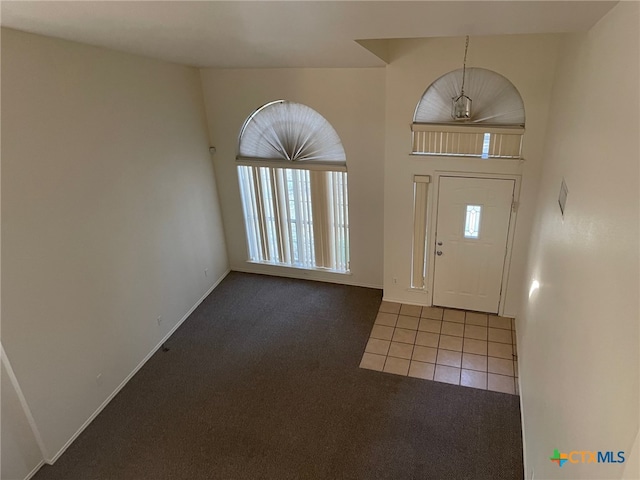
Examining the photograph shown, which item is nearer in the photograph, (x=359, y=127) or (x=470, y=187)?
(x=470, y=187)

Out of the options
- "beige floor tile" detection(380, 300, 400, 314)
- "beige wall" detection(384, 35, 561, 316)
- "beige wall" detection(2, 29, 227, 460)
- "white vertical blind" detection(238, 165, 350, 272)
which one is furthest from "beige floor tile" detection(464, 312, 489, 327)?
"beige wall" detection(2, 29, 227, 460)

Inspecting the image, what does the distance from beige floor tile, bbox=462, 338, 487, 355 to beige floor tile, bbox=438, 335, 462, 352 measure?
5cm

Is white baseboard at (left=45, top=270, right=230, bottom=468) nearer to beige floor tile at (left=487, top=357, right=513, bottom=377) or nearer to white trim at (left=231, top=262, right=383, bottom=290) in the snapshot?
white trim at (left=231, top=262, right=383, bottom=290)

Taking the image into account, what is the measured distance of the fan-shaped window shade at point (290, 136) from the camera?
530 cm

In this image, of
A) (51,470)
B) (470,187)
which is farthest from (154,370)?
(470,187)

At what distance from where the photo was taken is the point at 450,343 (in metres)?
4.87

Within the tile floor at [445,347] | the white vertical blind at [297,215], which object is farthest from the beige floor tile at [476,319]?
the white vertical blind at [297,215]

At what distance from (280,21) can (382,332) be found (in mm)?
3608

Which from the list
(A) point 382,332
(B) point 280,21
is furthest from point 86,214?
(A) point 382,332

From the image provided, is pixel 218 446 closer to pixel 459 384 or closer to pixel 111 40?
pixel 459 384

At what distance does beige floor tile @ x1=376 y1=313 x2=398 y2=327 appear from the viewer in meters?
5.23

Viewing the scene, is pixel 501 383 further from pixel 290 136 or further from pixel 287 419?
pixel 290 136

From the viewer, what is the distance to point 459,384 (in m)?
4.29

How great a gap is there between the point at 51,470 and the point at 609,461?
3.98 metres
